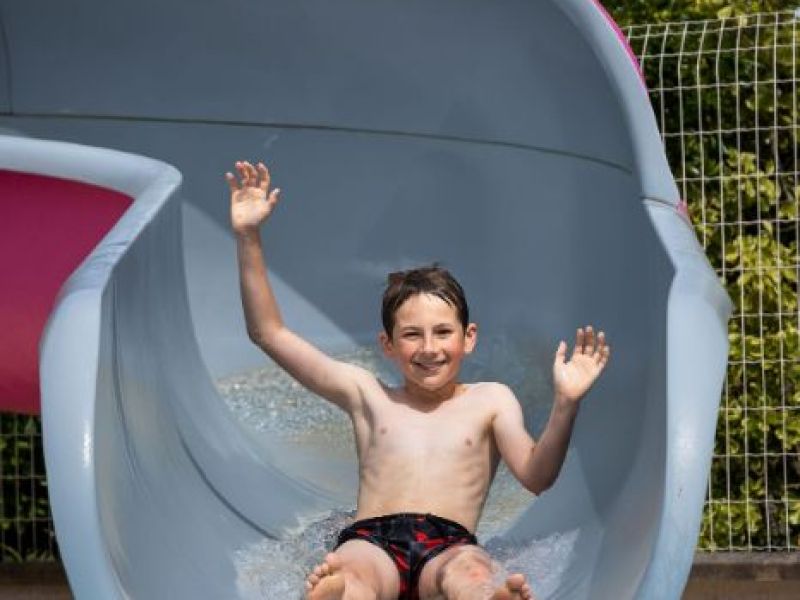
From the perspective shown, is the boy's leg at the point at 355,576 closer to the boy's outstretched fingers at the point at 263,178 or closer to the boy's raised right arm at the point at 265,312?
the boy's raised right arm at the point at 265,312

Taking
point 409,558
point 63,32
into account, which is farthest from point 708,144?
point 409,558

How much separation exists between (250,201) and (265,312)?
20 cm

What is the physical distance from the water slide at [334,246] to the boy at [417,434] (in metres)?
0.18

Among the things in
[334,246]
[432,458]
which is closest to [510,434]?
[432,458]

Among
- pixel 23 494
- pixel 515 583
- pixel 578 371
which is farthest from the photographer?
pixel 23 494

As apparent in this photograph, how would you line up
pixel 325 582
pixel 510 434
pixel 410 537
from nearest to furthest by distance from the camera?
pixel 325 582 → pixel 410 537 → pixel 510 434

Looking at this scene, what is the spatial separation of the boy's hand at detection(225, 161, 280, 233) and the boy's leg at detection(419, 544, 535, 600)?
74cm

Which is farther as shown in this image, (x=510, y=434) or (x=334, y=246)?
(x=334, y=246)

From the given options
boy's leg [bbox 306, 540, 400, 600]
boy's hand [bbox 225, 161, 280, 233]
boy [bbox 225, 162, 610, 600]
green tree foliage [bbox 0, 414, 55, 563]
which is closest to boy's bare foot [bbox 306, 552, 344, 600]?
boy's leg [bbox 306, 540, 400, 600]

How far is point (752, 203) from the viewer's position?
535 cm

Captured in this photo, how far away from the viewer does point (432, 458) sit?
347 centimetres

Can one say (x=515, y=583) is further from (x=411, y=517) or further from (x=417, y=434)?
(x=417, y=434)

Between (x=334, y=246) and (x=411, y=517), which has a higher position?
(x=334, y=246)

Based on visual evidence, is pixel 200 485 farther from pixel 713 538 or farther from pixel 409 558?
pixel 713 538
